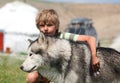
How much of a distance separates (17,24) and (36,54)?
2722 cm

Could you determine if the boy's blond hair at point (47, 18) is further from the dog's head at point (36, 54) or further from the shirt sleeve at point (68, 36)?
the dog's head at point (36, 54)

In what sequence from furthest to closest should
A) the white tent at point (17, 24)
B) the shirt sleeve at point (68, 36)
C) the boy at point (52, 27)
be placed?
the white tent at point (17, 24) < the shirt sleeve at point (68, 36) < the boy at point (52, 27)

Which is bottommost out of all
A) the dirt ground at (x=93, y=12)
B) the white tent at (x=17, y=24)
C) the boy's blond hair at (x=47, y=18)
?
the dirt ground at (x=93, y=12)

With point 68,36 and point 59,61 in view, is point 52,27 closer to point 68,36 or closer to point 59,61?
point 68,36

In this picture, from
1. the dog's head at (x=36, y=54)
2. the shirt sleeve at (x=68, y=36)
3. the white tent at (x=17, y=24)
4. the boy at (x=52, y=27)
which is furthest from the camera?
the white tent at (x=17, y=24)

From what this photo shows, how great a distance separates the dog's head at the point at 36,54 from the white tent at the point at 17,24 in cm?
2364

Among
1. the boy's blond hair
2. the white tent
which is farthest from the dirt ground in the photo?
the boy's blond hair

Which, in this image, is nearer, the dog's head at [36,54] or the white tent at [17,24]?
the dog's head at [36,54]

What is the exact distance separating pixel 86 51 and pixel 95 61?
0.21 m

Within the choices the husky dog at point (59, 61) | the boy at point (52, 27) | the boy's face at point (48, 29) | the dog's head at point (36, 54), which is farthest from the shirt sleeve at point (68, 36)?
the dog's head at point (36, 54)

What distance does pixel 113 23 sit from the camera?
9088 cm

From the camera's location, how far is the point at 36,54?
6422mm

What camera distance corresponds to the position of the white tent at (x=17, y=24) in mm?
31984

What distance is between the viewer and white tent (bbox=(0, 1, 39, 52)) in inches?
1259
